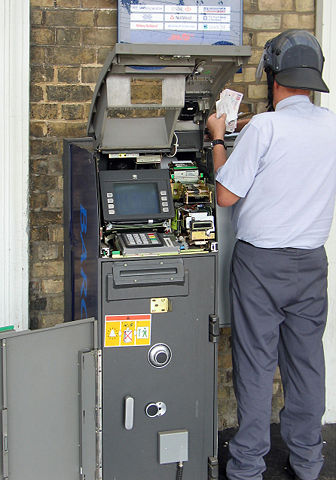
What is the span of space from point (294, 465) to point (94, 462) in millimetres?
1071

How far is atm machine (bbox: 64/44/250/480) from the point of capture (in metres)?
3.27

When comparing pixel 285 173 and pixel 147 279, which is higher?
pixel 285 173

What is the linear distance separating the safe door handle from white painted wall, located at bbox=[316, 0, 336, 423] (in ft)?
4.80

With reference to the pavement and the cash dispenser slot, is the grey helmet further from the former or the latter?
the pavement

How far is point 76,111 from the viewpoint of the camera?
3957 millimetres

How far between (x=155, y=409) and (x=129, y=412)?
129 mm

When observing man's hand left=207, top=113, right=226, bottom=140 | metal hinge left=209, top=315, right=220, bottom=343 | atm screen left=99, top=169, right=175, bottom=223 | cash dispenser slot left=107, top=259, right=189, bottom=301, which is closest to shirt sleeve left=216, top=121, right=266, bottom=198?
man's hand left=207, top=113, right=226, bottom=140

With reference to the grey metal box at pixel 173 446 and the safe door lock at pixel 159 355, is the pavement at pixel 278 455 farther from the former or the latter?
the safe door lock at pixel 159 355

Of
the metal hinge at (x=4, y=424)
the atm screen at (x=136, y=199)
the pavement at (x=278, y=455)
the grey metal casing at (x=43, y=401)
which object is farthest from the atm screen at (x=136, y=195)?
the pavement at (x=278, y=455)

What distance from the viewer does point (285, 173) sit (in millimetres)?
3254

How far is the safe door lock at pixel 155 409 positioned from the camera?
3393 millimetres

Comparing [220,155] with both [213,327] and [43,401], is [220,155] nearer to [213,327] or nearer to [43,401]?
[213,327]

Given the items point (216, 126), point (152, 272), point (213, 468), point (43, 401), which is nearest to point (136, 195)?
point (152, 272)

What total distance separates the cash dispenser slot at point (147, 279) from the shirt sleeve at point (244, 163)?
421mm
